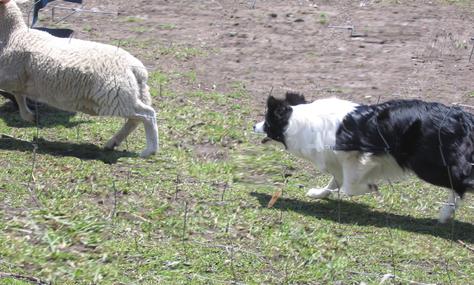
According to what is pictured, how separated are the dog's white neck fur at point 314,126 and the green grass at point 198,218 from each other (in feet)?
1.21

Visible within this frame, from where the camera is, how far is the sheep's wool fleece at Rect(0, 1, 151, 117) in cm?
737

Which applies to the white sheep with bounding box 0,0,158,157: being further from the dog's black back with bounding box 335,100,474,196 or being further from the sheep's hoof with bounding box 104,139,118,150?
the dog's black back with bounding box 335,100,474,196

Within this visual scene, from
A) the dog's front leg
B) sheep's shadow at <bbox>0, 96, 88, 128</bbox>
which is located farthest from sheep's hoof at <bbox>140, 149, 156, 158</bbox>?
the dog's front leg

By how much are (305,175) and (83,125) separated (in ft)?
7.49

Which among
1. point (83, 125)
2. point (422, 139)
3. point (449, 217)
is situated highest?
point (422, 139)

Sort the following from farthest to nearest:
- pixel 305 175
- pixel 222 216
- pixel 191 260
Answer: pixel 305 175 → pixel 222 216 → pixel 191 260

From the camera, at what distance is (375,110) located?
6445mm

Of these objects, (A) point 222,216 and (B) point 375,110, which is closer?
(A) point 222,216

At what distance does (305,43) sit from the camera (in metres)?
10.8

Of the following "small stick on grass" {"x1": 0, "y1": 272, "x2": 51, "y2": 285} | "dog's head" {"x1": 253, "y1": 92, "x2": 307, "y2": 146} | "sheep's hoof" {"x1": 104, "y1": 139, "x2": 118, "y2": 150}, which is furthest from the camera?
"sheep's hoof" {"x1": 104, "y1": 139, "x2": 118, "y2": 150}

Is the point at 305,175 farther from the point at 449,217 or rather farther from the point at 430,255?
the point at 430,255

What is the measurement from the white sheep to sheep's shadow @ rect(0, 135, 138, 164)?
15cm

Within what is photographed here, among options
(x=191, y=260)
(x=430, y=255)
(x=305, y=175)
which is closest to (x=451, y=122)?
(x=430, y=255)

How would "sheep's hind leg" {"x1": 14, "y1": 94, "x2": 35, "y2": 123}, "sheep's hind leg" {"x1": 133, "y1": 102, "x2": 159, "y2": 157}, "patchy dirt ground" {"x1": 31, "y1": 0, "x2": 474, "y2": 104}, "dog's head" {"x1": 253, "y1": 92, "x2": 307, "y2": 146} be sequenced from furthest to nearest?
"patchy dirt ground" {"x1": 31, "y1": 0, "x2": 474, "y2": 104} < "sheep's hind leg" {"x1": 14, "y1": 94, "x2": 35, "y2": 123} < "sheep's hind leg" {"x1": 133, "y1": 102, "x2": 159, "y2": 157} < "dog's head" {"x1": 253, "y1": 92, "x2": 307, "y2": 146}
